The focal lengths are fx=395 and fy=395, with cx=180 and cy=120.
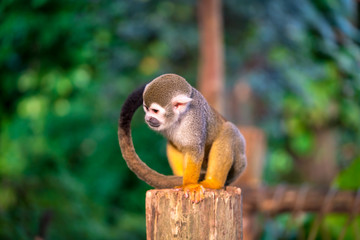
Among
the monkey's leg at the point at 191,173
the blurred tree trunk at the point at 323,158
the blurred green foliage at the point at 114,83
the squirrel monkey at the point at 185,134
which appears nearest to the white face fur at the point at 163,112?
the squirrel monkey at the point at 185,134

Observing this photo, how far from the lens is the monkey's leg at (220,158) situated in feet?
5.86

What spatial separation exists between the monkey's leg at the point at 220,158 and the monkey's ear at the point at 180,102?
0.27 m

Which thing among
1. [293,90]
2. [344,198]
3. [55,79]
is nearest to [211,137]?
[344,198]

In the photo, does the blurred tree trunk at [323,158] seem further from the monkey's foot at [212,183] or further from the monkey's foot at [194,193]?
the monkey's foot at [194,193]

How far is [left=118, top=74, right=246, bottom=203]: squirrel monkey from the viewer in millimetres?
1650

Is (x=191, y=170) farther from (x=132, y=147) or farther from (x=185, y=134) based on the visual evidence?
(x=132, y=147)

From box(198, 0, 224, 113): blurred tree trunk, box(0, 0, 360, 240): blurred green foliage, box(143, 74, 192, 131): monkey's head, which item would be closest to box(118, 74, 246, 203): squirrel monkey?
box(143, 74, 192, 131): monkey's head

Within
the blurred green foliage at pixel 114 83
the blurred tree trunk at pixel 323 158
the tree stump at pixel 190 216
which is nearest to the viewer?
→ the tree stump at pixel 190 216

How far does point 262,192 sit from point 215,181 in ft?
6.00

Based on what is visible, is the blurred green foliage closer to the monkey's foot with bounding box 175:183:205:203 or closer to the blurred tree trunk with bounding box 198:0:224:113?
the blurred tree trunk with bounding box 198:0:224:113

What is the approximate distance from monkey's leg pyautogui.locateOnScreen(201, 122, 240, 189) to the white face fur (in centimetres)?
25

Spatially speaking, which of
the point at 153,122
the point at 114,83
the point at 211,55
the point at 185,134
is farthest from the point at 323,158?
the point at 153,122

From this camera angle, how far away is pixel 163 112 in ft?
5.51

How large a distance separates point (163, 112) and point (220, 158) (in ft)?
1.16
